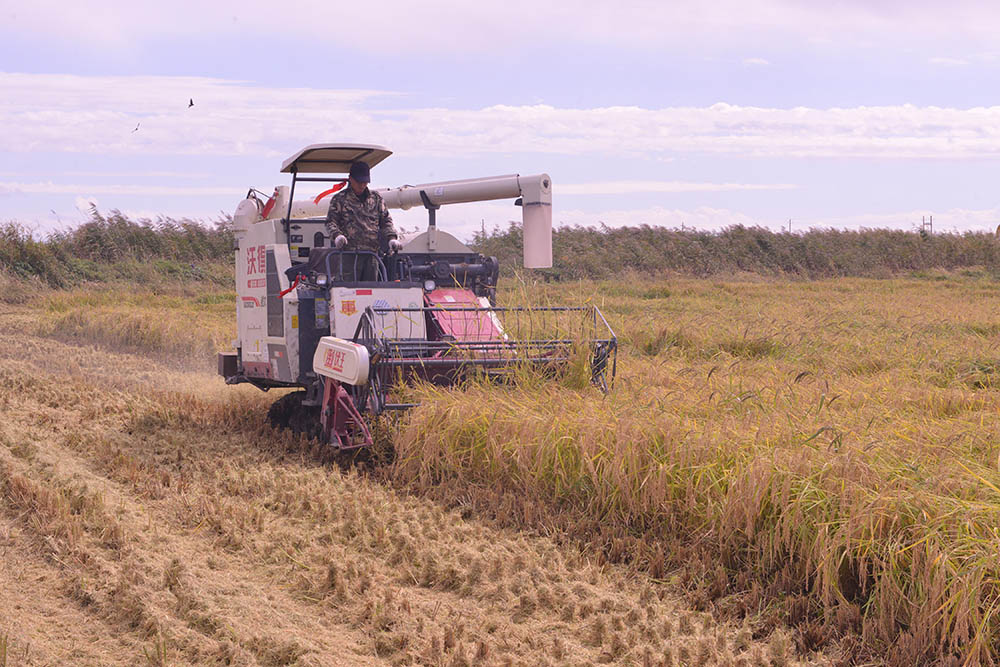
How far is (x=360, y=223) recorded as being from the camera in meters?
8.39

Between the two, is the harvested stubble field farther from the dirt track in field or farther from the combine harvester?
the combine harvester

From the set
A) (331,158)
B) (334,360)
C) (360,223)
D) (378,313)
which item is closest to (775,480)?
(334,360)

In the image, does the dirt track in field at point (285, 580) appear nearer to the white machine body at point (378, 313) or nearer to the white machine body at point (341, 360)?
the white machine body at point (341, 360)

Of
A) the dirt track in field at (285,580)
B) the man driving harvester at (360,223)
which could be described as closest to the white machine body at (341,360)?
the dirt track in field at (285,580)

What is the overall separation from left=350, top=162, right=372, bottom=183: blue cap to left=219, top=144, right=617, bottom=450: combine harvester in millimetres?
129

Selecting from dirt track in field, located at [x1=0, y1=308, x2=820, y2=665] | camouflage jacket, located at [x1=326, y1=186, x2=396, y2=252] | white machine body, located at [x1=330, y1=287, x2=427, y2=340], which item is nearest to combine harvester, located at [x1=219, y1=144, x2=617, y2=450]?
white machine body, located at [x1=330, y1=287, x2=427, y2=340]

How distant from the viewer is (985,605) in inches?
143

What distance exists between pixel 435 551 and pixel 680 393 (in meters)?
2.52

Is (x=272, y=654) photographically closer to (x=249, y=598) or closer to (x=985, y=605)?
(x=249, y=598)

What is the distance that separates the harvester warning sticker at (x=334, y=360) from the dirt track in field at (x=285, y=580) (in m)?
0.72

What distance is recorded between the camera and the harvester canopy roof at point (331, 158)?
8.38 m

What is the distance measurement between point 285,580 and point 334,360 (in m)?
2.70

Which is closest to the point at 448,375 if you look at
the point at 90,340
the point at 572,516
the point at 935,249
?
the point at 572,516

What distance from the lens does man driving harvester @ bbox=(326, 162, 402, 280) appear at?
834 cm
